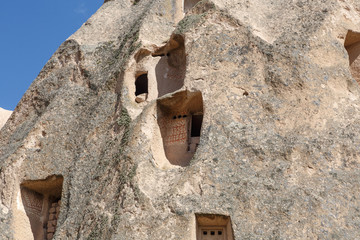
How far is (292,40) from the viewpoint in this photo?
8.72 metres

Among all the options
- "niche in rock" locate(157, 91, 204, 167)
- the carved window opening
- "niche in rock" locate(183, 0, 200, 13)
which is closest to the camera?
"niche in rock" locate(157, 91, 204, 167)

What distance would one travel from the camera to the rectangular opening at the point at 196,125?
8961 mm

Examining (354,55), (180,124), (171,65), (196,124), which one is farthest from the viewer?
(171,65)

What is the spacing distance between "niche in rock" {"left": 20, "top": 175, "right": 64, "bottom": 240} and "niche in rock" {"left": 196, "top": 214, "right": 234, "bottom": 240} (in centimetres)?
283

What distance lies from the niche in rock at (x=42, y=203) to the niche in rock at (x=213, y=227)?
2.83m

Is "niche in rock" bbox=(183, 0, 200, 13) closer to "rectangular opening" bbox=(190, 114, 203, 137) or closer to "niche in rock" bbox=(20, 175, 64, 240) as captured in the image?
"rectangular opening" bbox=(190, 114, 203, 137)

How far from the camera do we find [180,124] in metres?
8.88

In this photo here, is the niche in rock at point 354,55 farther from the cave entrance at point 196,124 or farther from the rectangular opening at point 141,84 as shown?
the rectangular opening at point 141,84

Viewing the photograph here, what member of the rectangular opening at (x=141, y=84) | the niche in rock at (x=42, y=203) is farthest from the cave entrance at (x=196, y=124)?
the niche in rock at (x=42, y=203)

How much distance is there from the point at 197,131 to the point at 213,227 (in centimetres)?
208

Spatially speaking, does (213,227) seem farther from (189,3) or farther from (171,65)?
(189,3)

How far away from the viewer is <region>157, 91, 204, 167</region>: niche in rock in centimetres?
857

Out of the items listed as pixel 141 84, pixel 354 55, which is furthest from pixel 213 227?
pixel 354 55

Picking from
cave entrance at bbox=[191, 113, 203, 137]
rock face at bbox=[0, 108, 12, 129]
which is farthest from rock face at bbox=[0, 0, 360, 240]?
rock face at bbox=[0, 108, 12, 129]
